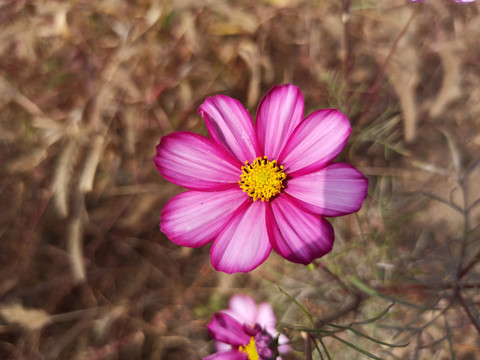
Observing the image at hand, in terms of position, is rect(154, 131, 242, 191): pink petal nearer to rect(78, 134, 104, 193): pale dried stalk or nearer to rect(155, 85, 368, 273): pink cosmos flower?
rect(155, 85, 368, 273): pink cosmos flower

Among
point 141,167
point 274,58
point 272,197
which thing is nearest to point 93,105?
point 141,167

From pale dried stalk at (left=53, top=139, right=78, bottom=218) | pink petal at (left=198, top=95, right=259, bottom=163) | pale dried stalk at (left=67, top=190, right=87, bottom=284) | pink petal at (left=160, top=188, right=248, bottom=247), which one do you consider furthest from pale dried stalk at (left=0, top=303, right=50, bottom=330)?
pink petal at (left=198, top=95, right=259, bottom=163)

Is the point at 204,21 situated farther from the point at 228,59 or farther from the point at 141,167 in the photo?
A: the point at 141,167

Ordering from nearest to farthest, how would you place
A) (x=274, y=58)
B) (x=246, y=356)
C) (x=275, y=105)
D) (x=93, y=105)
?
(x=275, y=105) < (x=246, y=356) < (x=93, y=105) < (x=274, y=58)

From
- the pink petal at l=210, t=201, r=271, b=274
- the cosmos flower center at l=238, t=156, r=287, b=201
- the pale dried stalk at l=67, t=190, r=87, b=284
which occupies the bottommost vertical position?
the pink petal at l=210, t=201, r=271, b=274

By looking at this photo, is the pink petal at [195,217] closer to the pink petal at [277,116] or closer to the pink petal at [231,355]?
the pink petal at [277,116]

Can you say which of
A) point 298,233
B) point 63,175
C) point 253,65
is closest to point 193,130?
point 253,65
